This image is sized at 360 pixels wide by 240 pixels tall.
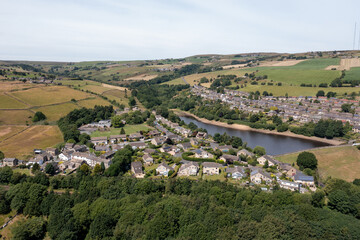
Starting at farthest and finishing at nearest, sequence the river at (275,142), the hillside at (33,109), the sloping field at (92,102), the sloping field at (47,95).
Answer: the sloping field at (92,102) < the sloping field at (47,95) < the river at (275,142) < the hillside at (33,109)

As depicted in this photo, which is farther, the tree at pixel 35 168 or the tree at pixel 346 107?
the tree at pixel 346 107

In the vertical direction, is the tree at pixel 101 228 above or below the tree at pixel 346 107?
below

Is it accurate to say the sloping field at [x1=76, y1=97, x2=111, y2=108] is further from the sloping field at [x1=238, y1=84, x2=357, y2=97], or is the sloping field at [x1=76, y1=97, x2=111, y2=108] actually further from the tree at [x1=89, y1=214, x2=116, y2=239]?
the sloping field at [x1=238, y1=84, x2=357, y2=97]

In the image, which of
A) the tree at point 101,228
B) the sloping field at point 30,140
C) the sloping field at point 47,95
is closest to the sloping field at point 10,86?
the sloping field at point 47,95

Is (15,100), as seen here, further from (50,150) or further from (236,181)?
(236,181)

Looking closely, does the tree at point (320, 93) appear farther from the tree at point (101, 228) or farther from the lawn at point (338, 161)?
the tree at point (101, 228)

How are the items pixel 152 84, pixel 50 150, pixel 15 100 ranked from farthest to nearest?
pixel 152 84
pixel 15 100
pixel 50 150

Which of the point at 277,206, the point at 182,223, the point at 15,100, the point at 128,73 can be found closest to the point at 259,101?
the point at 277,206

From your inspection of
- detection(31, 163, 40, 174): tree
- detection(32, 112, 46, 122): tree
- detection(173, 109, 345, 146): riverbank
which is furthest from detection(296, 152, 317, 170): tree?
detection(32, 112, 46, 122): tree
